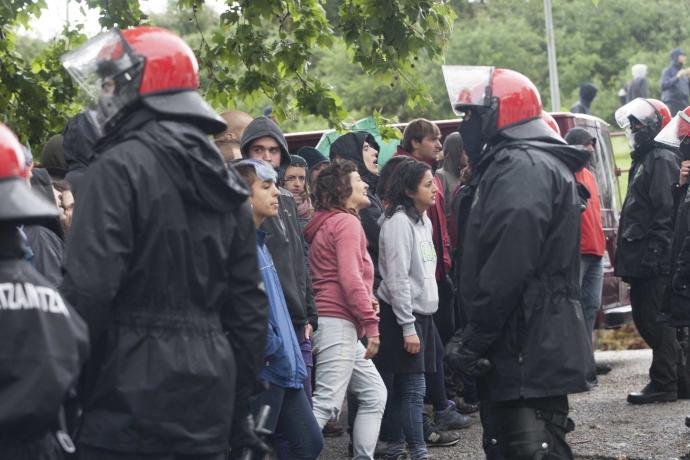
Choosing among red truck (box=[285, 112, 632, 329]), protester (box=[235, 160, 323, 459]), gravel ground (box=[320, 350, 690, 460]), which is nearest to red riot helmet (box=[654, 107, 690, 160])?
red truck (box=[285, 112, 632, 329])

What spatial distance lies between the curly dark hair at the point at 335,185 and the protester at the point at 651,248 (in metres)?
3.41

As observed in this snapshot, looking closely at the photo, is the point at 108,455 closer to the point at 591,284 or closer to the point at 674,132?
the point at 674,132

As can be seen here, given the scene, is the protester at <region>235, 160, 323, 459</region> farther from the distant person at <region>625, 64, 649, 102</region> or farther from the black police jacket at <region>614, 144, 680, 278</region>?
the distant person at <region>625, 64, 649, 102</region>

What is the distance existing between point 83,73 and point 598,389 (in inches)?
299

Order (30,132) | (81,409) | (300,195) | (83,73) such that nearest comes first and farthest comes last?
(81,409) → (83,73) → (300,195) → (30,132)

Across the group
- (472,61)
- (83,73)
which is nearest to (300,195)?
(83,73)

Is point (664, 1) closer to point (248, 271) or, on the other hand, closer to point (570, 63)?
point (570, 63)

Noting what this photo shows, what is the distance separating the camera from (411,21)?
975cm

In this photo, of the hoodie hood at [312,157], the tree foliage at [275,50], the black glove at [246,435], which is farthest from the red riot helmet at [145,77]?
the tree foliage at [275,50]

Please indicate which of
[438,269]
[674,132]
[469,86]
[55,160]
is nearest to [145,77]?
[469,86]

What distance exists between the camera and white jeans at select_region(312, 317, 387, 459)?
22.8 ft

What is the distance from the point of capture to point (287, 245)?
244 inches

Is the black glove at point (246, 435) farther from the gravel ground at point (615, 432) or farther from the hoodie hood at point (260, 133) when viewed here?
the gravel ground at point (615, 432)

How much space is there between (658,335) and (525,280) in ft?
16.6
